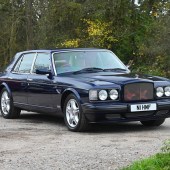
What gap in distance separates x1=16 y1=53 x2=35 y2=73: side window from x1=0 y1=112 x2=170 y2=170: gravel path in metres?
1.23

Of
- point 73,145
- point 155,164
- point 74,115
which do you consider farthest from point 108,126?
point 155,164

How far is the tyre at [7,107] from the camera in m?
11.7

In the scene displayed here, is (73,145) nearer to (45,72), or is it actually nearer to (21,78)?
(45,72)

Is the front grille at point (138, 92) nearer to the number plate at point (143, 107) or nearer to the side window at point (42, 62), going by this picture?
the number plate at point (143, 107)

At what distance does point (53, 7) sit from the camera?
31406mm

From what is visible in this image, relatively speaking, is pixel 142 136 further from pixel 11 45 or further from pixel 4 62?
pixel 4 62

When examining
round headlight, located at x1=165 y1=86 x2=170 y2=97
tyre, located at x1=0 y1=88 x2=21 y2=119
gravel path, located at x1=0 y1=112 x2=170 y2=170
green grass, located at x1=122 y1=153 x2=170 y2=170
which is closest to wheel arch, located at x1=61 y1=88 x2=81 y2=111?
gravel path, located at x1=0 y1=112 x2=170 y2=170

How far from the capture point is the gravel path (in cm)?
636

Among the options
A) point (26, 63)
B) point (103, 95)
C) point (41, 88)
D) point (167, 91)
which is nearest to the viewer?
point (103, 95)

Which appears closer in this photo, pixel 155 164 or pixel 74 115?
pixel 155 164

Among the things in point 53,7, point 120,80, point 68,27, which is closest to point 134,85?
point 120,80

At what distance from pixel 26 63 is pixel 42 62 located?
2.61 feet

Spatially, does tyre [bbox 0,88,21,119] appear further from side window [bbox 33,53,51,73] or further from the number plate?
the number plate

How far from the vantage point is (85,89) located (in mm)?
A: 9008
